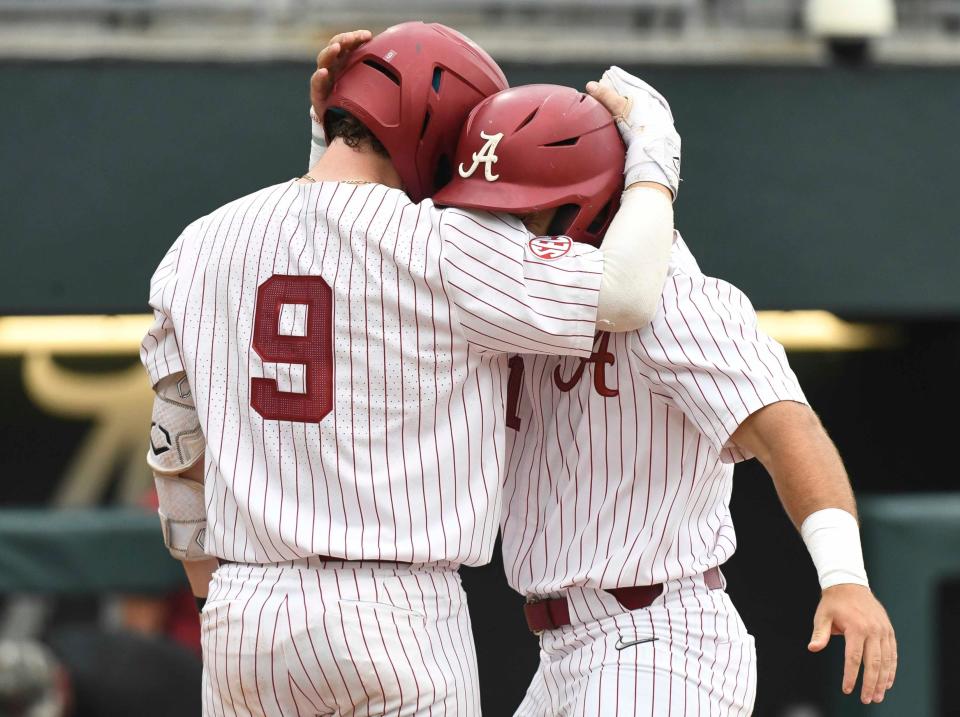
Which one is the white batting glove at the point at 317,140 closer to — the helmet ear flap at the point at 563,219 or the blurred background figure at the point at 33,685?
the helmet ear flap at the point at 563,219

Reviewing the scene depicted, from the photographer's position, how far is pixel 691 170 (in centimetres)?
599

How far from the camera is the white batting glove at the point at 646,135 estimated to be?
8.38ft

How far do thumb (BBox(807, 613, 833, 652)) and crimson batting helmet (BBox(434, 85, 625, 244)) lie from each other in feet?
Result: 2.67

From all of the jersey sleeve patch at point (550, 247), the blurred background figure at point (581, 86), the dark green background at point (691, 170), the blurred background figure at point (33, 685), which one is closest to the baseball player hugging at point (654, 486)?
the jersey sleeve patch at point (550, 247)

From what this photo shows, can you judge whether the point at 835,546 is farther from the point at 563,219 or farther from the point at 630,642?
the point at 563,219

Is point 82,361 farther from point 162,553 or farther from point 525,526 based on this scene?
point 525,526

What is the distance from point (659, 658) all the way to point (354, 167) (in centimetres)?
103

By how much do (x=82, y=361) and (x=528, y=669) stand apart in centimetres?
262

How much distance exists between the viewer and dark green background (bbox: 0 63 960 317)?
19.1ft

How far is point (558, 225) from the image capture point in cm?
262

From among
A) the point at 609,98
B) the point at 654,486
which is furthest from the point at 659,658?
the point at 609,98

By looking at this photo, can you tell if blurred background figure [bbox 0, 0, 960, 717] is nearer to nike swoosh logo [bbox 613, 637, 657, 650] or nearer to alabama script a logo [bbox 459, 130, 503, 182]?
nike swoosh logo [bbox 613, 637, 657, 650]

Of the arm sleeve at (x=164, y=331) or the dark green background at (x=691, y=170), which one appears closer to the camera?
the arm sleeve at (x=164, y=331)

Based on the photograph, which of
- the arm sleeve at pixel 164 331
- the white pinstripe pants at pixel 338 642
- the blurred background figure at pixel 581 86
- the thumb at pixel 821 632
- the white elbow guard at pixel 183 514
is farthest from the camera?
the blurred background figure at pixel 581 86
